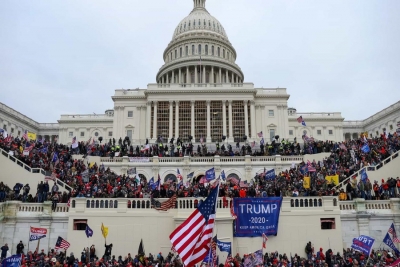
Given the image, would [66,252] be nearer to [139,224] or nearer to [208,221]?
[139,224]

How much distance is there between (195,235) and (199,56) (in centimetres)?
8178

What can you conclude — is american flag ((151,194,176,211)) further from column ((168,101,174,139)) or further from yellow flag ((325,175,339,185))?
column ((168,101,174,139))

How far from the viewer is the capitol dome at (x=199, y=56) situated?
91125 millimetres

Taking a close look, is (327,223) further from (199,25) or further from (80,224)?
(199,25)

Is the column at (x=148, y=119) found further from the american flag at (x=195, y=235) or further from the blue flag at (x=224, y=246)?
the american flag at (x=195, y=235)

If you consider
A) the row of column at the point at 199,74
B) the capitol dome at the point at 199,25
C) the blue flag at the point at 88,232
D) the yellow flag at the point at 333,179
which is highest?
the capitol dome at the point at 199,25

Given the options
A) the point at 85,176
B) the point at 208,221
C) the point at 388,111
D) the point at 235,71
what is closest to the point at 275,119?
the point at 235,71

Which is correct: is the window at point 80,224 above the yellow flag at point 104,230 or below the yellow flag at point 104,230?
above

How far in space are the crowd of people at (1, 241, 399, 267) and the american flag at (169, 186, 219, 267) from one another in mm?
5821

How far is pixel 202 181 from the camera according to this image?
3173cm

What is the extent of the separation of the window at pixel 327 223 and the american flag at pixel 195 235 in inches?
471

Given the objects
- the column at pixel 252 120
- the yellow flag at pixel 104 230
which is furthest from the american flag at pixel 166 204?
the column at pixel 252 120

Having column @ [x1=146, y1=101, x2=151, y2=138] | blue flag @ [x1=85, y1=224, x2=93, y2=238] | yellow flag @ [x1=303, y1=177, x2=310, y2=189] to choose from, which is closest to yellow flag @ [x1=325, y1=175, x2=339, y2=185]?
yellow flag @ [x1=303, y1=177, x2=310, y2=189]

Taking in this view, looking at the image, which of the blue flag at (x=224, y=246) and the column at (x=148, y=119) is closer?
the blue flag at (x=224, y=246)
